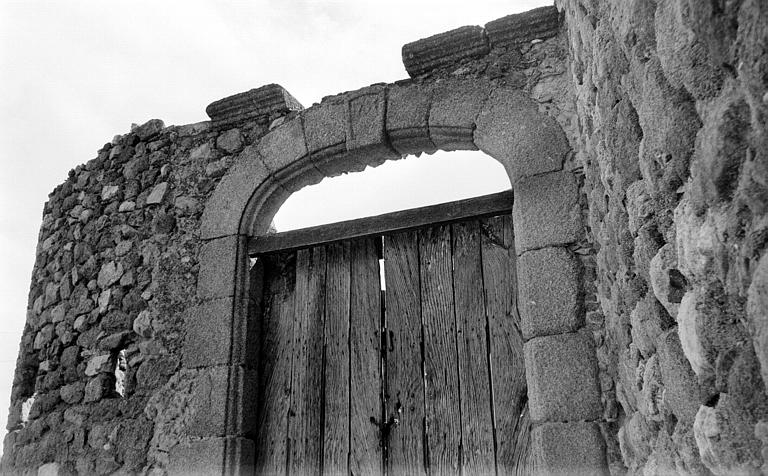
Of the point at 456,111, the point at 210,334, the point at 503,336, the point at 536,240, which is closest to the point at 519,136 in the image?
the point at 456,111

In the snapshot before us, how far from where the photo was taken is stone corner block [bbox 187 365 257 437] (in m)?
2.98

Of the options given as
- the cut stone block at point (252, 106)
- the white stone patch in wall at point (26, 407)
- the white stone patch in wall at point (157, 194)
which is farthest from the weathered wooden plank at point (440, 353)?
the white stone patch in wall at point (26, 407)

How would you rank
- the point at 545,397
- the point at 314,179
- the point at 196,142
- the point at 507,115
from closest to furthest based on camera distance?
the point at 545,397 → the point at 507,115 → the point at 314,179 → the point at 196,142

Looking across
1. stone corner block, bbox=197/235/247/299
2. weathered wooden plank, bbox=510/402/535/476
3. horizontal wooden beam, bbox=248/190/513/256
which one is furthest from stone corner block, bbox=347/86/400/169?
weathered wooden plank, bbox=510/402/535/476

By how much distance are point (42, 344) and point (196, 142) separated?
143 cm

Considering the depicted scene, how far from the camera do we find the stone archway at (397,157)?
2.43m

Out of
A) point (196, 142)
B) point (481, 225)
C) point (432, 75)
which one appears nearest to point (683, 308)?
point (481, 225)

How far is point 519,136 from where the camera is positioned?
2.87m

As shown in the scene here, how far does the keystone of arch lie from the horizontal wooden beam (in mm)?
125

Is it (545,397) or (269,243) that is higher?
(269,243)

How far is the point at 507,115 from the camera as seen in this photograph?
2.95m

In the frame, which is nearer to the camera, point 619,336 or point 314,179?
point 619,336

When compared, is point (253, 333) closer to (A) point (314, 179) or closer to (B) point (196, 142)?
(A) point (314, 179)

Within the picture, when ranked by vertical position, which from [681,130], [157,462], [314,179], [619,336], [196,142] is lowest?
[157,462]
